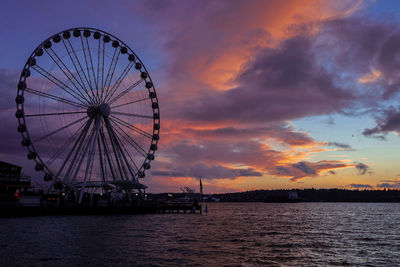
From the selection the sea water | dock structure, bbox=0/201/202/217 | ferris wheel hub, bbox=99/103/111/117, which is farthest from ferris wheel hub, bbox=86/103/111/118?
the sea water

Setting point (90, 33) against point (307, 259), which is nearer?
point (307, 259)

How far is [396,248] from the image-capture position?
4003 centimetres

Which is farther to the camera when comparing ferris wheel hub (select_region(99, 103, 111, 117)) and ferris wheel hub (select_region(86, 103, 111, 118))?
ferris wheel hub (select_region(99, 103, 111, 117))

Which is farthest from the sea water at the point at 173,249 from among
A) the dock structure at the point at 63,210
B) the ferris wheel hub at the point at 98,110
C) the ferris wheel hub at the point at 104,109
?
the ferris wheel hub at the point at 104,109

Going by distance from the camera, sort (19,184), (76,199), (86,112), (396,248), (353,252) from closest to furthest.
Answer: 1. (353,252)
2. (396,248)
3. (86,112)
4. (76,199)
5. (19,184)

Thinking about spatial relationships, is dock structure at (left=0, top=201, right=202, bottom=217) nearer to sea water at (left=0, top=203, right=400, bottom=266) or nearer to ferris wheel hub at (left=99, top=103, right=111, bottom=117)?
ferris wheel hub at (left=99, top=103, right=111, bottom=117)

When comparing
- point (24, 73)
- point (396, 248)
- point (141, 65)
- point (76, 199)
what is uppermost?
point (141, 65)

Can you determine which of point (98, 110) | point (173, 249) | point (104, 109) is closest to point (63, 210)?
point (98, 110)

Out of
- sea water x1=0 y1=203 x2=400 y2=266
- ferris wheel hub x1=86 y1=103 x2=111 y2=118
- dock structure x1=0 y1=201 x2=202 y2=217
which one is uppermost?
ferris wheel hub x1=86 y1=103 x2=111 y2=118

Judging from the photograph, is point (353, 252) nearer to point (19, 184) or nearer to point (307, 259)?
point (307, 259)

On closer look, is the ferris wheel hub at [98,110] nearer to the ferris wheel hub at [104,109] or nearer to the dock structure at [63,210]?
the ferris wheel hub at [104,109]

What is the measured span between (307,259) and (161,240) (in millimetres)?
16965

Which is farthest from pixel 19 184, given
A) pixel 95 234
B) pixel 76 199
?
pixel 95 234

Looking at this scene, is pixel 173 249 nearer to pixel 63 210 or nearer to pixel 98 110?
pixel 98 110
